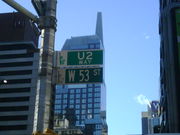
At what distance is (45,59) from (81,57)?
1040 mm

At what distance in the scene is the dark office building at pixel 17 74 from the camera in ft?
478

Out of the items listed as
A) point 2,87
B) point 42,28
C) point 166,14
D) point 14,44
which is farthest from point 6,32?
point 42,28

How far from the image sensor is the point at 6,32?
164 m

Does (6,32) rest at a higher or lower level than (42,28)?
higher

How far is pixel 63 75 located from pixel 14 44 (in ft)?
505

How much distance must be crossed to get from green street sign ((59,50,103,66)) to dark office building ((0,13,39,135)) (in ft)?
423

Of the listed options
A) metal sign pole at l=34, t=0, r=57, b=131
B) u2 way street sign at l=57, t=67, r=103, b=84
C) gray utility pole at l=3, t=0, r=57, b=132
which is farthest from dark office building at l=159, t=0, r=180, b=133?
metal sign pole at l=34, t=0, r=57, b=131

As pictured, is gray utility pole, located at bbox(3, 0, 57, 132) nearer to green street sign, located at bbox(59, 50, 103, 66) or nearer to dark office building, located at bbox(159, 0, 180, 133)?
green street sign, located at bbox(59, 50, 103, 66)

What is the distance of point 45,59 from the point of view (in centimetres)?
1105

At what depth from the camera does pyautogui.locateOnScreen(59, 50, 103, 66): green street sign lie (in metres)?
11.2

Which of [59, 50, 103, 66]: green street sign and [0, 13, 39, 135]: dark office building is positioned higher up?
[0, 13, 39, 135]: dark office building

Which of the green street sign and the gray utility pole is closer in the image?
the gray utility pole

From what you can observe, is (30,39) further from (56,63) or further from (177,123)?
(56,63)

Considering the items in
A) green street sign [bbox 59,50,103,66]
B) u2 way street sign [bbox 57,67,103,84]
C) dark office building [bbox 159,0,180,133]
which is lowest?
u2 way street sign [bbox 57,67,103,84]
